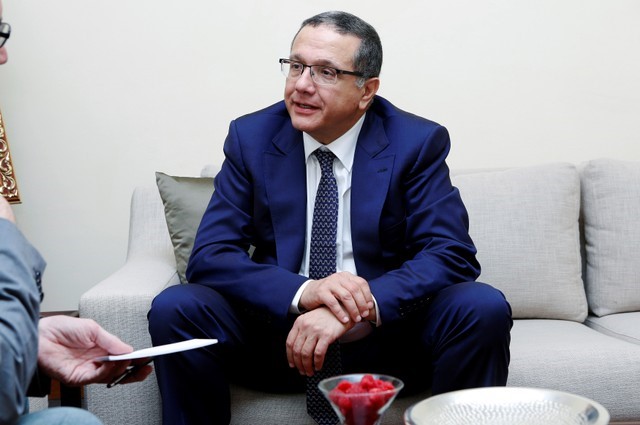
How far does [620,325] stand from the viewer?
100.0 inches

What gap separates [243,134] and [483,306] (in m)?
0.83

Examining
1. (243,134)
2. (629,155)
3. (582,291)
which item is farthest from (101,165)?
(629,155)

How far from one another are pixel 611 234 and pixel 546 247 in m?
0.23

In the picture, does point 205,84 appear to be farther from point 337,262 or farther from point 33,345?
point 33,345

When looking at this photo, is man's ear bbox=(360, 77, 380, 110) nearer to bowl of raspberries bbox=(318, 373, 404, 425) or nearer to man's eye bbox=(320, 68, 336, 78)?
man's eye bbox=(320, 68, 336, 78)

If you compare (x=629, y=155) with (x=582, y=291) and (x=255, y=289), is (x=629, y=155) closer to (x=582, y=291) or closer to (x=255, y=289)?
(x=582, y=291)

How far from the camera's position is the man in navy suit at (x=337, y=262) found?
2027mm

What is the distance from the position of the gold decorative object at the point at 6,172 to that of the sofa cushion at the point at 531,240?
1.40m

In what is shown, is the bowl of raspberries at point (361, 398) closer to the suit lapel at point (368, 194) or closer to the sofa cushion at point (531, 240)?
the suit lapel at point (368, 194)

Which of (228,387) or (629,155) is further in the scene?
(629,155)

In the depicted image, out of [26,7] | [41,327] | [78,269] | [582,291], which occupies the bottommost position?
[78,269]

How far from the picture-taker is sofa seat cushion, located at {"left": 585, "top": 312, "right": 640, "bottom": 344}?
2441mm

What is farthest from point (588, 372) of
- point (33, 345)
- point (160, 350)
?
point (33, 345)

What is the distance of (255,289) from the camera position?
2.14 meters
